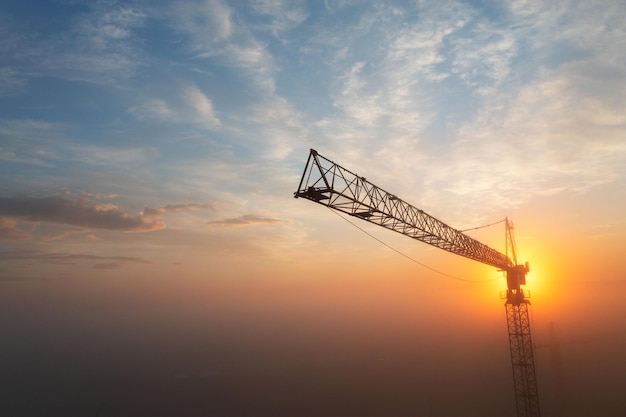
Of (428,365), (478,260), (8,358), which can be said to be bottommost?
(8,358)

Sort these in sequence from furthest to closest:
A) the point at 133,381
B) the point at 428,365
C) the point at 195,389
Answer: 1. the point at 428,365
2. the point at 133,381
3. the point at 195,389

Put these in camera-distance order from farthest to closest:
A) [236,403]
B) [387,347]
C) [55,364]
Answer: [387,347] → [55,364] → [236,403]

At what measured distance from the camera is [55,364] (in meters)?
158

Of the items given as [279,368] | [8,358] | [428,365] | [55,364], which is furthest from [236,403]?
[8,358]

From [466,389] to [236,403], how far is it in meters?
75.4

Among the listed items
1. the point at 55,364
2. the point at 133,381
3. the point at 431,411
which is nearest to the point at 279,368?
the point at 133,381

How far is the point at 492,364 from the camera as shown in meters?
132

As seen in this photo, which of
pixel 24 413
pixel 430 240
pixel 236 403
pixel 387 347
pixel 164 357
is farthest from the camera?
pixel 387 347

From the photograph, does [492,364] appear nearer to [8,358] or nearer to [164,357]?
[164,357]

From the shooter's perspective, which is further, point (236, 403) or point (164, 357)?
point (164, 357)

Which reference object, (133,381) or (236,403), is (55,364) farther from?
(236,403)

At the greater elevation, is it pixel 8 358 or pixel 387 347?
pixel 387 347

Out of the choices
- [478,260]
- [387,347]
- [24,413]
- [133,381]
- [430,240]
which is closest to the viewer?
[430,240]

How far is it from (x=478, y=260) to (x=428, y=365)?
404ft
